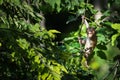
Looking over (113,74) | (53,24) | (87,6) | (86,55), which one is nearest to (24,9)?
(86,55)

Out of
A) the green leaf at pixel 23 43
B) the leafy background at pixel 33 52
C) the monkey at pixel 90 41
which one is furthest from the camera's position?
the monkey at pixel 90 41

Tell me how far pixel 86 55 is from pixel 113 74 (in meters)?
0.40

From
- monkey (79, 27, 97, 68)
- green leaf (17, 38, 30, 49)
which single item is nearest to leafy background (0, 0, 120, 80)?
green leaf (17, 38, 30, 49)

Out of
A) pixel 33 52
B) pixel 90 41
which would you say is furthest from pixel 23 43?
pixel 90 41

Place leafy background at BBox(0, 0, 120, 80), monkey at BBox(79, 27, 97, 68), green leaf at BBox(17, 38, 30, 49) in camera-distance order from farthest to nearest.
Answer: monkey at BBox(79, 27, 97, 68) → green leaf at BBox(17, 38, 30, 49) → leafy background at BBox(0, 0, 120, 80)

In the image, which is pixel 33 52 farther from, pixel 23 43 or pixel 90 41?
pixel 90 41

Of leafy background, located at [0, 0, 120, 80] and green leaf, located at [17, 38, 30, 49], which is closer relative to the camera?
leafy background, located at [0, 0, 120, 80]

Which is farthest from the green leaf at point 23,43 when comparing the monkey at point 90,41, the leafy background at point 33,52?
the monkey at point 90,41

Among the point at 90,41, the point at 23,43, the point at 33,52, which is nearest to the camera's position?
the point at 33,52

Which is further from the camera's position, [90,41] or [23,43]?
[90,41]

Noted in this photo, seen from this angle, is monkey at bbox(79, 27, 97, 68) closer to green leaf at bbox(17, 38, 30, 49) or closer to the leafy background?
the leafy background

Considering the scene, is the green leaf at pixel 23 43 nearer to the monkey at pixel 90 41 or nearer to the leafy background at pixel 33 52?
the leafy background at pixel 33 52

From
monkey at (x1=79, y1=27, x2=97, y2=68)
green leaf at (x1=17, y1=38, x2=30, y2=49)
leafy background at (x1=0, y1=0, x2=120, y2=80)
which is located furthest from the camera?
monkey at (x1=79, y1=27, x2=97, y2=68)

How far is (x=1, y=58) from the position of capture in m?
3.29
